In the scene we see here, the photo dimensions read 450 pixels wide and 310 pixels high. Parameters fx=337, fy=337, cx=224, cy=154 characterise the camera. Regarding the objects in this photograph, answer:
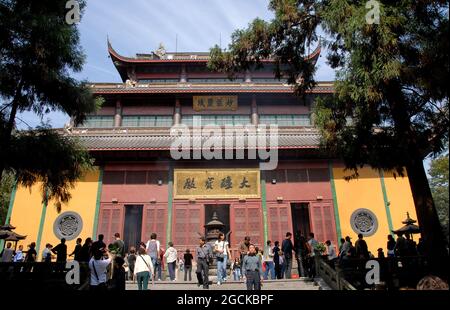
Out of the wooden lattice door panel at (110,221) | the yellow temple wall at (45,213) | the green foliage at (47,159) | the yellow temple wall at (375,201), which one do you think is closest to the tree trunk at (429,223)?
the green foliage at (47,159)

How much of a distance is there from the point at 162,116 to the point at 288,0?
1203cm

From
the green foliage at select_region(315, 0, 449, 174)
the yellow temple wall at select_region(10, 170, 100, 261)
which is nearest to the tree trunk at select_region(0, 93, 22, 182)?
the green foliage at select_region(315, 0, 449, 174)

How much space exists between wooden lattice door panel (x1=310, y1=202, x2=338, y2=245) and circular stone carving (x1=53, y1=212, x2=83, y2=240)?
384 inches

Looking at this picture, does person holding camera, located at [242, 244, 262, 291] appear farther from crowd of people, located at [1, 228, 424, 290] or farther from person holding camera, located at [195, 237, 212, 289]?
person holding camera, located at [195, 237, 212, 289]

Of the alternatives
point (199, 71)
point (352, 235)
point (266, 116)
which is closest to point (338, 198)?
point (352, 235)

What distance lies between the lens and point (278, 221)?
14164mm

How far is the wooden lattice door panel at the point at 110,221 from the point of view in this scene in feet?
45.8

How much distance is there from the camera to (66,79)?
277 inches

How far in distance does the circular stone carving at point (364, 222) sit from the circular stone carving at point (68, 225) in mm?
11385

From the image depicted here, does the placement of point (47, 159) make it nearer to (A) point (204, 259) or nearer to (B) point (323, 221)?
(A) point (204, 259)

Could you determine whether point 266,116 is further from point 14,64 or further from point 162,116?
point 14,64

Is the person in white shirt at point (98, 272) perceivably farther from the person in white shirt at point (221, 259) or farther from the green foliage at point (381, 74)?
the green foliage at point (381, 74)

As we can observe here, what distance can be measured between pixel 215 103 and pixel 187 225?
7071 millimetres

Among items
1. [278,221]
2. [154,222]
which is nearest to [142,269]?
[154,222]
